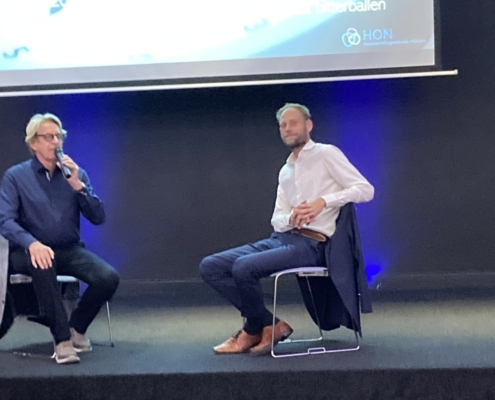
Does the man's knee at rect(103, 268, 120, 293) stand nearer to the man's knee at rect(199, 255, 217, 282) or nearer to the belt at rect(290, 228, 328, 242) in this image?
the man's knee at rect(199, 255, 217, 282)

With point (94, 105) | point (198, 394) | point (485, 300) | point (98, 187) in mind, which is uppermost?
point (94, 105)

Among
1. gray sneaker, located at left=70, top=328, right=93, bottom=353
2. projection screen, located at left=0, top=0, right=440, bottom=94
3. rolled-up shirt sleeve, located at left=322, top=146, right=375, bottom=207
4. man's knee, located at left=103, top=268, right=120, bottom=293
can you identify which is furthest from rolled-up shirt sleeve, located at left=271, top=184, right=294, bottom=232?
projection screen, located at left=0, top=0, right=440, bottom=94

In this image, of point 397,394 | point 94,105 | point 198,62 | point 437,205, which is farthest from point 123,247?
point 397,394

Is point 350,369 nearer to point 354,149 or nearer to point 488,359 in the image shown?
point 488,359

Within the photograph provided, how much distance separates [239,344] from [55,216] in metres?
1.03

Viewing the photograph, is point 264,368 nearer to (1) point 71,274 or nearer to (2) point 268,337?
(2) point 268,337

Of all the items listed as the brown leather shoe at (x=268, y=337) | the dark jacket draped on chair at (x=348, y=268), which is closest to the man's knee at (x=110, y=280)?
the brown leather shoe at (x=268, y=337)

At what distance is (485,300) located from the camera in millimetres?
4000

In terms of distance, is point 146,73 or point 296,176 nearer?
point 296,176

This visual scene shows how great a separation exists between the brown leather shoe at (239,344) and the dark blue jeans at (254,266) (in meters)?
0.03

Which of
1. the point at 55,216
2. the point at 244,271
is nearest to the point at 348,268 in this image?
the point at 244,271

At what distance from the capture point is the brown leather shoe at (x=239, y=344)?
9.64ft

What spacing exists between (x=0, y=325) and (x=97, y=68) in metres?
1.77

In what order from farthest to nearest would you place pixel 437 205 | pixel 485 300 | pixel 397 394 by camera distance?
1. pixel 437 205
2. pixel 485 300
3. pixel 397 394
